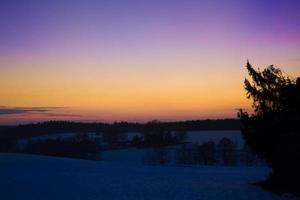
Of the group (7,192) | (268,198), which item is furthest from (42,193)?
(268,198)

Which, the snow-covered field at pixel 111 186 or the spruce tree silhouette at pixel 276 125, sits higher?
the spruce tree silhouette at pixel 276 125

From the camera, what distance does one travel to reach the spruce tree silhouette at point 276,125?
104 feet

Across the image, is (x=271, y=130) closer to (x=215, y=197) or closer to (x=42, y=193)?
(x=215, y=197)

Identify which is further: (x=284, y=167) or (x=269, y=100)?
(x=269, y=100)

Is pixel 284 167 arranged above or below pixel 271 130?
below

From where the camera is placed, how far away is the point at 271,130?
33938mm

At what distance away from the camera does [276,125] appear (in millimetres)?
33469

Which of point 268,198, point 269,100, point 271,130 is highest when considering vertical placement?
point 269,100

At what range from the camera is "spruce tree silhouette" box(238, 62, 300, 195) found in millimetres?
31803

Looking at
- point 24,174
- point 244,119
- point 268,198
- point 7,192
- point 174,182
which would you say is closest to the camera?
point 268,198

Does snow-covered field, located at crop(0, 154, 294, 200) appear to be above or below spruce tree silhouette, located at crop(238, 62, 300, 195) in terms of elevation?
below

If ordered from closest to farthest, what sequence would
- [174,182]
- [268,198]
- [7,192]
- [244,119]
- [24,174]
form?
1. [268,198]
2. [7,192]
3. [244,119]
4. [174,182]
5. [24,174]

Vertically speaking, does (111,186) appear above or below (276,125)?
below

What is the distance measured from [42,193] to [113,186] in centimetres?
600
